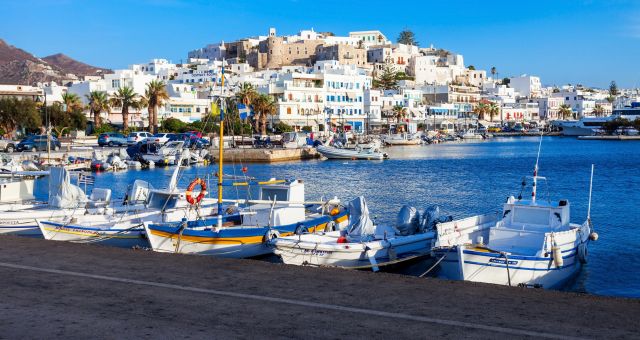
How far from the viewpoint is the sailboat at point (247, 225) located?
18.9 m

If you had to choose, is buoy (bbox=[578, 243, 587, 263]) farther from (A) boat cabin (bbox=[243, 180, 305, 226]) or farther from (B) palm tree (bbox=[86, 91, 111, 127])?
(B) palm tree (bbox=[86, 91, 111, 127])

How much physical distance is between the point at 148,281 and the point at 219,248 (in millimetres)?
6890

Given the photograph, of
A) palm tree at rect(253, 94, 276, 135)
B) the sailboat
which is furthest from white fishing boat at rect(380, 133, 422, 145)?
the sailboat

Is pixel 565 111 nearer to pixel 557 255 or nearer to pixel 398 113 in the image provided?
pixel 398 113

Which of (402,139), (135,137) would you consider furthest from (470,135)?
(135,137)

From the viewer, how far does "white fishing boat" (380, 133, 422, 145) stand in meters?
104

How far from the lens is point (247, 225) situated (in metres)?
21.0

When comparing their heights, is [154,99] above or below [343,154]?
above

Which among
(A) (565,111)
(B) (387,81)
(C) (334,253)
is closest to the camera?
(C) (334,253)

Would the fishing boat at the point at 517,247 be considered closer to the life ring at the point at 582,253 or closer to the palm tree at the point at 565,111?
the life ring at the point at 582,253

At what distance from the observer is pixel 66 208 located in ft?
77.3

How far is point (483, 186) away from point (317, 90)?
58410 mm

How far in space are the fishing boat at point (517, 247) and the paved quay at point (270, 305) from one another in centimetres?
452

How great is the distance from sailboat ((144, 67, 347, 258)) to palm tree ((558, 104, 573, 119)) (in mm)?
170697
